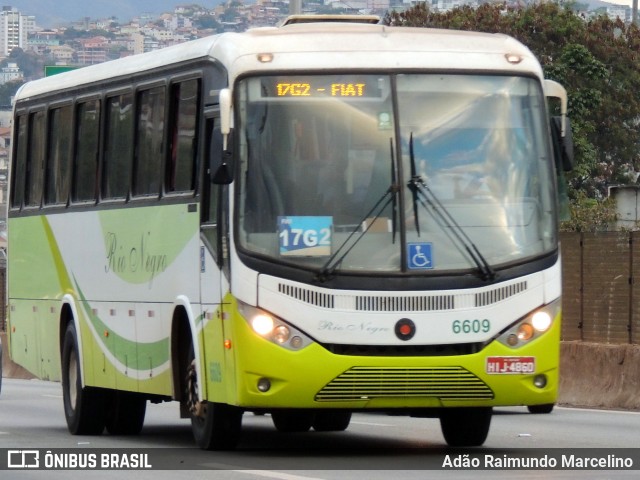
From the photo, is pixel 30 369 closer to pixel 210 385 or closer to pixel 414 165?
pixel 210 385

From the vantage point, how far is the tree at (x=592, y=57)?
217 ft

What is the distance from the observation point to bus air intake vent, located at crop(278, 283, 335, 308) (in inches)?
547

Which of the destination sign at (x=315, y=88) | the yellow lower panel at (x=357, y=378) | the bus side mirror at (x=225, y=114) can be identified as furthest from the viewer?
the destination sign at (x=315, y=88)

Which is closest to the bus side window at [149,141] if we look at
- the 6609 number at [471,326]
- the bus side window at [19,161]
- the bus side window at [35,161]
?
the bus side window at [35,161]

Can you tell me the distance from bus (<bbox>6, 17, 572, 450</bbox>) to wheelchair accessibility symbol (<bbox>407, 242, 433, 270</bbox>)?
14 mm

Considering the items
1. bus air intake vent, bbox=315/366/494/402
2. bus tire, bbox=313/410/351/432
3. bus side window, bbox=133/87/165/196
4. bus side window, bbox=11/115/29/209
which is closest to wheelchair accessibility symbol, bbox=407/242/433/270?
bus air intake vent, bbox=315/366/494/402

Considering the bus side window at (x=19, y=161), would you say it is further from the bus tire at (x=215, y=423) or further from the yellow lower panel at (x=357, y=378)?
the yellow lower panel at (x=357, y=378)

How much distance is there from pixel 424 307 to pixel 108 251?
466 cm

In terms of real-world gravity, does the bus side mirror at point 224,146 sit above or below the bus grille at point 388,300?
above

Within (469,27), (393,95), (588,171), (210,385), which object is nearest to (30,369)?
(210,385)

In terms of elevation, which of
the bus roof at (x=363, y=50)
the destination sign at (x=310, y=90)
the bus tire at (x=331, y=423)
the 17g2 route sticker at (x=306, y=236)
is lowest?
the bus tire at (x=331, y=423)

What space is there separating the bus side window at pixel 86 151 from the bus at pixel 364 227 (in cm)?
253

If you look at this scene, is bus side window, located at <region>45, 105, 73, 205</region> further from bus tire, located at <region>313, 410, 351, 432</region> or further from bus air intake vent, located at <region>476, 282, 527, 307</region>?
bus air intake vent, located at <region>476, 282, 527, 307</region>

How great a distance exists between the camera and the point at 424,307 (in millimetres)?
13961
